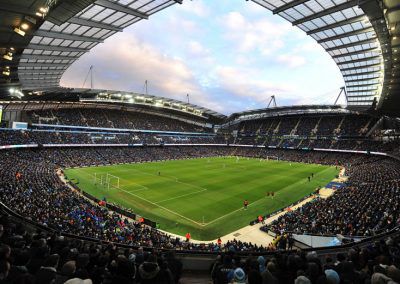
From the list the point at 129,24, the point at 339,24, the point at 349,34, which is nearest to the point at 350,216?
the point at 339,24

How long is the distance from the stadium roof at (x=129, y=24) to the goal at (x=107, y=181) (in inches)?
710

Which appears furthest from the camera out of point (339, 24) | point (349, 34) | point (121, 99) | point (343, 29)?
point (121, 99)

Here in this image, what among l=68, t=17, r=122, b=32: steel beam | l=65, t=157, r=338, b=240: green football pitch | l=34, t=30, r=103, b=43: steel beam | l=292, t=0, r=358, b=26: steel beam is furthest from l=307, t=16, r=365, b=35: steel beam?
l=34, t=30, r=103, b=43: steel beam

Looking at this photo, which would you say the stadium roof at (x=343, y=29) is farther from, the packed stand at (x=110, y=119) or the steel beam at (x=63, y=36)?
the packed stand at (x=110, y=119)

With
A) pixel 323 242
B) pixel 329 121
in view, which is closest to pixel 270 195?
pixel 323 242

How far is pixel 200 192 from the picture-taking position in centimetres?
3803

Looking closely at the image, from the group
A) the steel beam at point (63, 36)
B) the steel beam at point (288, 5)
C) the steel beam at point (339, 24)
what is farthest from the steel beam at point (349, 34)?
the steel beam at point (63, 36)

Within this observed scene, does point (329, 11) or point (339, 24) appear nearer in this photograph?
point (329, 11)

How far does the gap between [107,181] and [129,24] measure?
25.9 m

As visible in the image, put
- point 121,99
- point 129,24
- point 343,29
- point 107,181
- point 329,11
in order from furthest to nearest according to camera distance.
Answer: point 121,99
point 107,181
point 343,29
point 129,24
point 329,11

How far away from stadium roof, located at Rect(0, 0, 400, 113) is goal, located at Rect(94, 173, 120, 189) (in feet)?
59.2

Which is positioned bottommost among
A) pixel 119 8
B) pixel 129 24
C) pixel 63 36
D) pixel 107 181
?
pixel 107 181

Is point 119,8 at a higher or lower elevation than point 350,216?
higher

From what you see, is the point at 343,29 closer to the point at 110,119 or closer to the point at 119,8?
the point at 119,8
